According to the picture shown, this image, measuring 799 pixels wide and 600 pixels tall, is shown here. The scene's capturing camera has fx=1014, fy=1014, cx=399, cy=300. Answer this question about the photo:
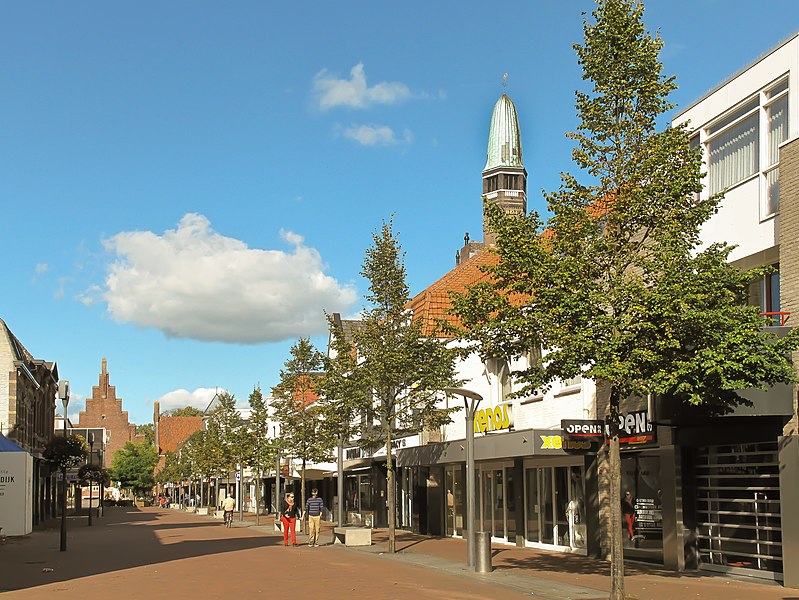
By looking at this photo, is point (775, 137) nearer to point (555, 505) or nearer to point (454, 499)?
point (555, 505)

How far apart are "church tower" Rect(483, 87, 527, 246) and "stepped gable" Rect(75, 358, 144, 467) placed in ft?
273

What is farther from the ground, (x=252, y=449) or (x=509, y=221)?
(x=509, y=221)

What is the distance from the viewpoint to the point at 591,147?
17953mm

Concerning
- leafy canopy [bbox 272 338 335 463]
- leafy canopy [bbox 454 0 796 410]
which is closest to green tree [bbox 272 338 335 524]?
leafy canopy [bbox 272 338 335 463]

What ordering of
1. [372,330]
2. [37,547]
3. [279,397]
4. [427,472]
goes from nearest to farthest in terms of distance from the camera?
[372,330]
[37,547]
[427,472]
[279,397]

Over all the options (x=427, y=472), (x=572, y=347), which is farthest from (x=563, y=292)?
(x=427, y=472)

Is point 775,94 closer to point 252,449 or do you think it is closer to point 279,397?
point 279,397

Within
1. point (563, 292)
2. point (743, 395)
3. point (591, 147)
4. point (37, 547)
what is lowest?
point (37, 547)

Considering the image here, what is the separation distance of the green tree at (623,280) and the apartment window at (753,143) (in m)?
3.49

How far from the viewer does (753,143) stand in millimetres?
20984

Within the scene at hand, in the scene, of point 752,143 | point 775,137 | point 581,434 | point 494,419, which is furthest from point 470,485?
point 775,137

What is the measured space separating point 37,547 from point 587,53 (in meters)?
26.2

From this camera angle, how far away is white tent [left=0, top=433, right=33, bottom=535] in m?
29.8

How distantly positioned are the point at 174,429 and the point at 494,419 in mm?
129326
